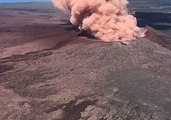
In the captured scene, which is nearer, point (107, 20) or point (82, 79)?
point (82, 79)

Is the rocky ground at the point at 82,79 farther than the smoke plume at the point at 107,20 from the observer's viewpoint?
No

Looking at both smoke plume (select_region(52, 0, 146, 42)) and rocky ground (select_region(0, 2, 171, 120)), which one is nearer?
rocky ground (select_region(0, 2, 171, 120))

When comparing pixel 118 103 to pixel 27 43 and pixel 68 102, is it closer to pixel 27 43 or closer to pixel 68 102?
pixel 68 102

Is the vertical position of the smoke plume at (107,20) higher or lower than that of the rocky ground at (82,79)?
higher

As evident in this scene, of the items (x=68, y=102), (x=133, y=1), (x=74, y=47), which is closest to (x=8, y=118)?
(x=68, y=102)
